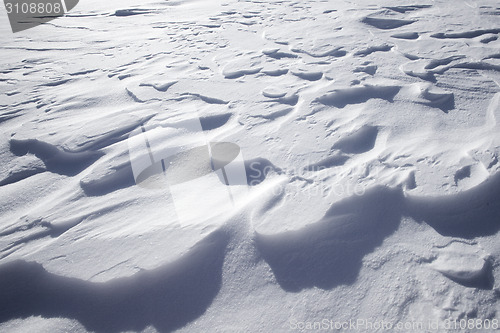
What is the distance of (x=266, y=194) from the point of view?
4.02 ft

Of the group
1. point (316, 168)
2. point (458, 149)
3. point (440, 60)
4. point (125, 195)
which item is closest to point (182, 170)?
point (125, 195)

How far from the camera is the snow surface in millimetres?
921

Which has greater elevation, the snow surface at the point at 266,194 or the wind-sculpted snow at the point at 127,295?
the snow surface at the point at 266,194

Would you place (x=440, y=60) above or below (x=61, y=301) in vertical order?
above

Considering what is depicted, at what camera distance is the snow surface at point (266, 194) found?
92 centimetres

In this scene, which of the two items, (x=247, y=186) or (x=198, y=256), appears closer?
Answer: (x=198, y=256)

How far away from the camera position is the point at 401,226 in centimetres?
106

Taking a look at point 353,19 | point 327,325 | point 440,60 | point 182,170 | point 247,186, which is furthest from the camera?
point 353,19

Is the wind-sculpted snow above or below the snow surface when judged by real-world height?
below

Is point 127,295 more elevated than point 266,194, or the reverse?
point 266,194

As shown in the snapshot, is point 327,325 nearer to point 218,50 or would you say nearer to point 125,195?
point 125,195

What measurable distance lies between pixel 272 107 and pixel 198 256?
105 centimetres

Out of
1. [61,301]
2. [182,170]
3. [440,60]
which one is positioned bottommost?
[61,301]

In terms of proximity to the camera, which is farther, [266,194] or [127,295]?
[266,194]
